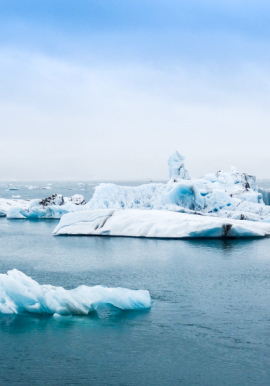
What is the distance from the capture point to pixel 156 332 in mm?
8828

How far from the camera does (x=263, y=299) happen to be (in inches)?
444

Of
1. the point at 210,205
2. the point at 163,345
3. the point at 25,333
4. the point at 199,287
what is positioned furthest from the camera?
the point at 210,205

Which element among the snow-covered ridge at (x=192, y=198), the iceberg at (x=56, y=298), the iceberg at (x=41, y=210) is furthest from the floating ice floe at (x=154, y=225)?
the iceberg at (x=56, y=298)

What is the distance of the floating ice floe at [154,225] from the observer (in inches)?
856

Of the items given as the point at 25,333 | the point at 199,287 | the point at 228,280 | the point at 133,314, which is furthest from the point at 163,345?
the point at 228,280

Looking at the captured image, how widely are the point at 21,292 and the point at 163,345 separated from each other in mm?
3543

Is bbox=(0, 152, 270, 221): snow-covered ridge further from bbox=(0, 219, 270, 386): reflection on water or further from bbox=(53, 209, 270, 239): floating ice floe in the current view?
bbox=(0, 219, 270, 386): reflection on water

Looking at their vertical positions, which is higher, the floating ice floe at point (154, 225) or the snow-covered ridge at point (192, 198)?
the snow-covered ridge at point (192, 198)

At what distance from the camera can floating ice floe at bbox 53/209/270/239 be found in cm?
2175

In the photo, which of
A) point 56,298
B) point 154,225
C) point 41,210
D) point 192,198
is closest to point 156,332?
point 56,298

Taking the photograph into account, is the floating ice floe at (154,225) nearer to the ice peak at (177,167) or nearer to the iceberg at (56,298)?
the ice peak at (177,167)

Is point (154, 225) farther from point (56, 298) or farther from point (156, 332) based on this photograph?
point (156, 332)

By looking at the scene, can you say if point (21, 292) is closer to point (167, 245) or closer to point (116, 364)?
point (116, 364)

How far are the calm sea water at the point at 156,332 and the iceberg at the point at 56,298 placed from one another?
9.5 inches
